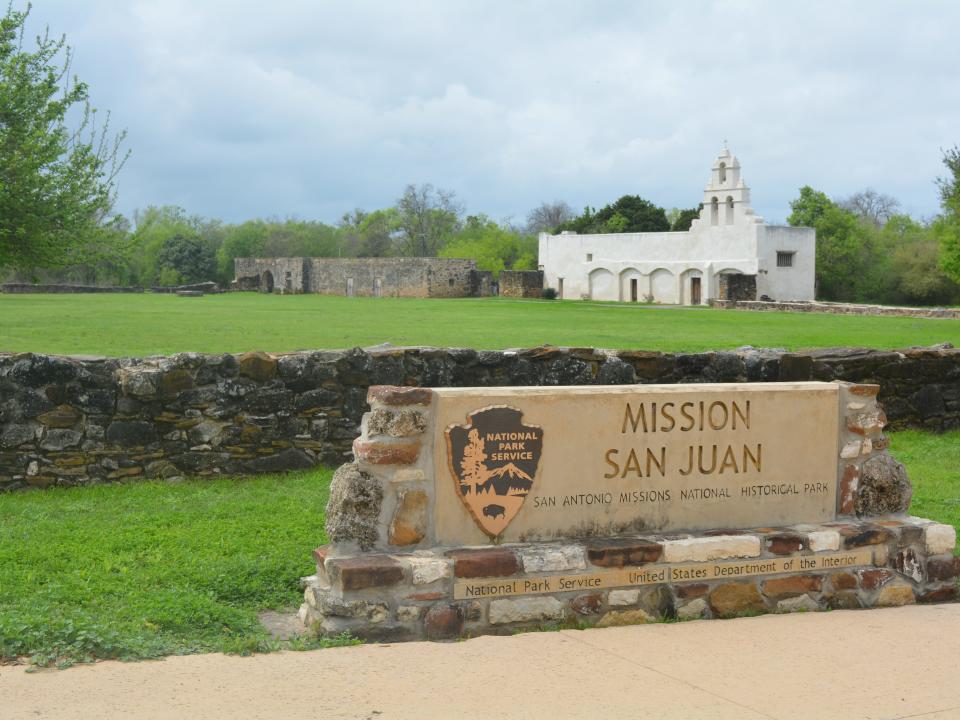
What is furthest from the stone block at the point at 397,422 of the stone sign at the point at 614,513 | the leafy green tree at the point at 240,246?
the leafy green tree at the point at 240,246

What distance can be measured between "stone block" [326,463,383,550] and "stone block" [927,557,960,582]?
10.3ft

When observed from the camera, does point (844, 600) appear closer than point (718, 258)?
Yes

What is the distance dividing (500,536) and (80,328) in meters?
21.0

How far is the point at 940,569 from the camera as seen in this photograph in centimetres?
630

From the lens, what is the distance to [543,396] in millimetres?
5820

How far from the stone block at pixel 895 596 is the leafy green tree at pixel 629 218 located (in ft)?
252

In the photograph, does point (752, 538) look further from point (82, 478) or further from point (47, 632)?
point (82, 478)

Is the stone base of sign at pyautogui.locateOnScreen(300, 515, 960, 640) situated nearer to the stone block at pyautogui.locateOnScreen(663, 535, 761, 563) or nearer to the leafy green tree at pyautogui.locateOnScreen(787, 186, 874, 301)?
the stone block at pyautogui.locateOnScreen(663, 535, 761, 563)

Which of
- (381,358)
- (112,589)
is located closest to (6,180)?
(381,358)

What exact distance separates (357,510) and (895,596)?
3.05 meters

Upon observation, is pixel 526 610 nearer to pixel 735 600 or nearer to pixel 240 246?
pixel 735 600

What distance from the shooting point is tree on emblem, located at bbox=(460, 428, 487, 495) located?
5.69 m

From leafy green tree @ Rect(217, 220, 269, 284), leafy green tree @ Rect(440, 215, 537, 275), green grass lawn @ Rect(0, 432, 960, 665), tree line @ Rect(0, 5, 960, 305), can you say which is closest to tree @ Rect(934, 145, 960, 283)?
tree line @ Rect(0, 5, 960, 305)

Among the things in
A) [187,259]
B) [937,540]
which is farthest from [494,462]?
[187,259]
